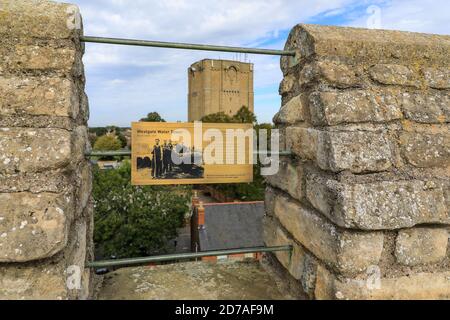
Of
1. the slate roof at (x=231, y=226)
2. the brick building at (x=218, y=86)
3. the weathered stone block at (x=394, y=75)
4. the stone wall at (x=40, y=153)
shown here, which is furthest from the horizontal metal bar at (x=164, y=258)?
the brick building at (x=218, y=86)

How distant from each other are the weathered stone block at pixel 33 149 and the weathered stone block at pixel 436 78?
1.76 meters

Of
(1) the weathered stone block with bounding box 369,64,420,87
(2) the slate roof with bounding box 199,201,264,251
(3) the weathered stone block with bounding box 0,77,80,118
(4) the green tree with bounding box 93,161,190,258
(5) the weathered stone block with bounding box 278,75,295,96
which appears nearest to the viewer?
(3) the weathered stone block with bounding box 0,77,80,118

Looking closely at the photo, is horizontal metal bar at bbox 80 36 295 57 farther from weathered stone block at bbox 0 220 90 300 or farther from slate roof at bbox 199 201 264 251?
slate roof at bbox 199 201 264 251

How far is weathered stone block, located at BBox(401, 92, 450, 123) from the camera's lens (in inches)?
62.2

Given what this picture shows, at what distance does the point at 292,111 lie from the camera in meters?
1.83

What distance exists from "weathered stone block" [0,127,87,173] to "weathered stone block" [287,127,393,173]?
3.63ft

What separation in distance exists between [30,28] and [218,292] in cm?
164

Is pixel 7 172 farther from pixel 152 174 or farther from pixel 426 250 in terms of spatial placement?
pixel 426 250

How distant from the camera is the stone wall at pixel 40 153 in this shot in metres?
1.24

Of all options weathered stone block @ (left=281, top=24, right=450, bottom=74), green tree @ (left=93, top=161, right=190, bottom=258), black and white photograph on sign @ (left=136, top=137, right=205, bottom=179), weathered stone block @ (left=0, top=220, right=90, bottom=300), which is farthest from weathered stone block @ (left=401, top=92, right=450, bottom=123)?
green tree @ (left=93, top=161, right=190, bottom=258)

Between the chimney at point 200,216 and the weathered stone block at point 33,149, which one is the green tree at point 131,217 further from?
the weathered stone block at point 33,149

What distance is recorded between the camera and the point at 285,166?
1935 millimetres

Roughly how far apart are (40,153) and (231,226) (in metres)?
14.1

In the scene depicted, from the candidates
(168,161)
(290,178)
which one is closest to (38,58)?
(168,161)
